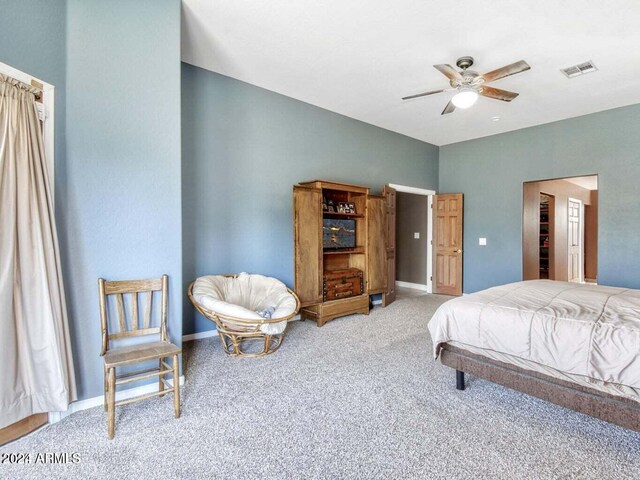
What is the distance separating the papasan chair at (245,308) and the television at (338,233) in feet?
3.38

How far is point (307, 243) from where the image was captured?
411 centimetres

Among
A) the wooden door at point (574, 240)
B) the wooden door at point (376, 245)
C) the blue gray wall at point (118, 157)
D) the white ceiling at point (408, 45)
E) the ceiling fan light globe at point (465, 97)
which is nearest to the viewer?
the blue gray wall at point (118, 157)

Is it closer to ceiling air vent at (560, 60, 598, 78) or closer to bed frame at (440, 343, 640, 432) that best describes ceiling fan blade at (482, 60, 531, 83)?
ceiling air vent at (560, 60, 598, 78)

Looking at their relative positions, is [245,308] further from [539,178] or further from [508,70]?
[539,178]

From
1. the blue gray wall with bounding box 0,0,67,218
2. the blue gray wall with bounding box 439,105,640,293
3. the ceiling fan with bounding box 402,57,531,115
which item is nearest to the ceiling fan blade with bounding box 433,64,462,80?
the ceiling fan with bounding box 402,57,531,115

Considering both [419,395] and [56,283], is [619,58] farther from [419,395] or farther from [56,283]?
[56,283]

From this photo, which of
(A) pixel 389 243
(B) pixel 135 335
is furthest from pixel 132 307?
(A) pixel 389 243

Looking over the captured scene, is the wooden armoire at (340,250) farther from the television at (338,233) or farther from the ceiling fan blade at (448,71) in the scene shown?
the ceiling fan blade at (448,71)

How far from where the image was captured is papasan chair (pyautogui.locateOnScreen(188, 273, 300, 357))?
2.94 metres

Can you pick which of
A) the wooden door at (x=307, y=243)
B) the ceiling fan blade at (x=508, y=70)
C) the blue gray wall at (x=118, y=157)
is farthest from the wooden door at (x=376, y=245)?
the blue gray wall at (x=118, y=157)

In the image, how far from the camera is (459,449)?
1821 mm

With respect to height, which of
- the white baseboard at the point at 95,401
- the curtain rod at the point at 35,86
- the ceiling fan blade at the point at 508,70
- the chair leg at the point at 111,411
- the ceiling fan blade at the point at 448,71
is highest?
the ceiling fan blade at the point at 448,71

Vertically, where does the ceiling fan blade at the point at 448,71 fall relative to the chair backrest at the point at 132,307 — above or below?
above

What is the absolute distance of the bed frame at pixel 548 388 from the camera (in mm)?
1747
